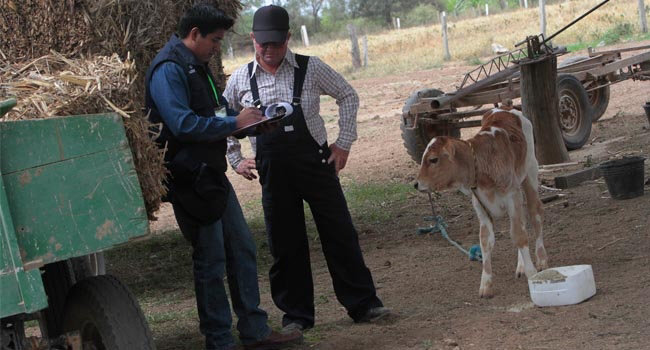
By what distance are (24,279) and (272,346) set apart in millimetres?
2427

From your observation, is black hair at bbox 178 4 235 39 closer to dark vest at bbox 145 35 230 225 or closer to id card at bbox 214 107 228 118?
dark vest at bbox 145 35 230 225

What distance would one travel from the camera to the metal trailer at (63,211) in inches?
161

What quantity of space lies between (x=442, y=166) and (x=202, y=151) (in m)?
2.12

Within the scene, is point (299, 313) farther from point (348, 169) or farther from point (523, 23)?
point (523, 23)

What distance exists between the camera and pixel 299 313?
6.78 m

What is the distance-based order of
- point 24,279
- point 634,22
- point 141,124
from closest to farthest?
point 24,279 → point 141,124 → point 634,22

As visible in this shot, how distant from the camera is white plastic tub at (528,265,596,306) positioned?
645 cm

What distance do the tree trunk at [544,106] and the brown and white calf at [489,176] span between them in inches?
147

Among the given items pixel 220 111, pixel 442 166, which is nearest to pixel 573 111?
pixel 442 166

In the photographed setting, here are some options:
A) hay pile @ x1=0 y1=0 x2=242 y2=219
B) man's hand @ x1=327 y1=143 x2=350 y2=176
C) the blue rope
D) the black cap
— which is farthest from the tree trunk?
the black cap

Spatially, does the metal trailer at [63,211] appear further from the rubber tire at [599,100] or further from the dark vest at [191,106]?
the rubber tire at [599,100]

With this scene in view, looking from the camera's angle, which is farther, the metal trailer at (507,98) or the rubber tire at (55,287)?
the metal trailer at (507,98)

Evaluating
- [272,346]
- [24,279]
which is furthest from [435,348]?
[24,279]

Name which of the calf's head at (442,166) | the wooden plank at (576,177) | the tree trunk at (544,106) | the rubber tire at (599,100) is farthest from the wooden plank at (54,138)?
the rubber tire at (599,100)
